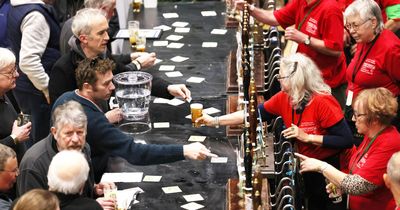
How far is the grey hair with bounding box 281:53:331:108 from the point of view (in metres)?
5.43

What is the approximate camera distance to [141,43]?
333 inches

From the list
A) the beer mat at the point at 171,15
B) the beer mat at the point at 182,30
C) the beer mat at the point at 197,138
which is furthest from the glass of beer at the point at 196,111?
the beer mat at the point at 171,15

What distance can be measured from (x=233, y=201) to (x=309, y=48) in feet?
6.41

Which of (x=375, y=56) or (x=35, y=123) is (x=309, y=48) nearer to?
(x=375, y=56)

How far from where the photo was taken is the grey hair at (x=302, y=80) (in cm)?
543

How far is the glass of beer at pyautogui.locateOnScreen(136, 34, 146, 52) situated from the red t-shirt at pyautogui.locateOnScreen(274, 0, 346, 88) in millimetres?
1991

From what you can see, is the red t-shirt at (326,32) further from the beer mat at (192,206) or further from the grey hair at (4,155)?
the grey hair at (4,155)

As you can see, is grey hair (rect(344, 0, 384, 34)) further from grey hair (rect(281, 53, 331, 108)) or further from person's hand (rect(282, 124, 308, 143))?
person's hand (rect(282, 124, 308, 143))

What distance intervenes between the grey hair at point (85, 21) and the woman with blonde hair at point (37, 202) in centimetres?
226

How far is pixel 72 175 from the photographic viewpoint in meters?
4.20

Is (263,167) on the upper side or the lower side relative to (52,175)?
lower

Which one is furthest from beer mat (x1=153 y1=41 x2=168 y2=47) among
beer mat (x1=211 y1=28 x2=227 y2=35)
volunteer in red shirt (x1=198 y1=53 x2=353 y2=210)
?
volunteer in red shirt (x1=198 y1=53 x2=353 y2=210)

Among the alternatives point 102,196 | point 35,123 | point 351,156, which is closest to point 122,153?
point 102,196

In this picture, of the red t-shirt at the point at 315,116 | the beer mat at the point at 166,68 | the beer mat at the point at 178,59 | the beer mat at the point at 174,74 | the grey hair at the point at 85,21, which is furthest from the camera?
the beer mat at the point at 178,59
